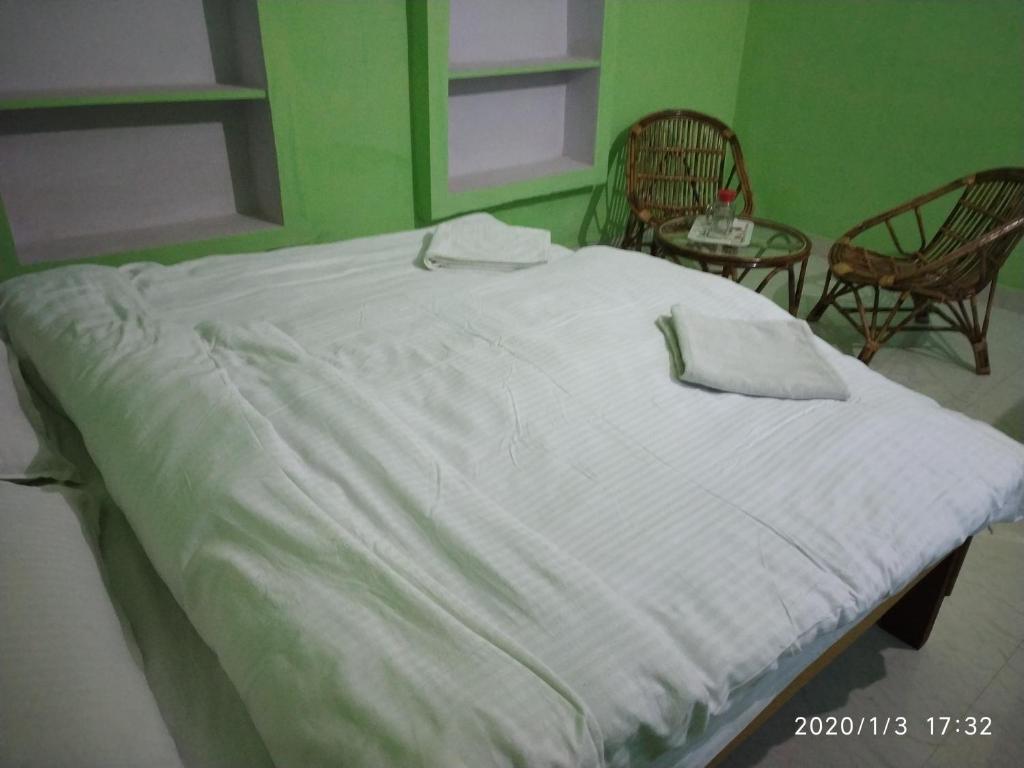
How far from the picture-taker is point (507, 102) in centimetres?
316

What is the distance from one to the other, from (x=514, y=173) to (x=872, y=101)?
1.74 m

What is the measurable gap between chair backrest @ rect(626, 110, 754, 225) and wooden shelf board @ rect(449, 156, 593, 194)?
0.30 metres

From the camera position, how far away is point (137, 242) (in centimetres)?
232

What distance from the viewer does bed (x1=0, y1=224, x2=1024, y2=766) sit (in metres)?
0.89

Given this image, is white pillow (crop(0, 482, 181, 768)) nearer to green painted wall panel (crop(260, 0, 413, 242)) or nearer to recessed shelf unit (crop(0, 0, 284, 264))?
recessed shelf unit (crop(0, 0, 284, 264))

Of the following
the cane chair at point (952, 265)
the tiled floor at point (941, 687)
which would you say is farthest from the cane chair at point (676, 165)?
the tiled floor at point (941, 687)

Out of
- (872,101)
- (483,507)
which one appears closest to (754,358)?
(483,507)

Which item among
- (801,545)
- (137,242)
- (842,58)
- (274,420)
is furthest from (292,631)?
(842,58)

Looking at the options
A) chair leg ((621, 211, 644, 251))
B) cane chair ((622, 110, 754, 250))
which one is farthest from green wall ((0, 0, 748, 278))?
chair leg ((621, 211, 644, 251))

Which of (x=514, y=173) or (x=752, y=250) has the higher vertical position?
(x=514, y=173)

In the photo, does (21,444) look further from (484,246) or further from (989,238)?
(989,238)

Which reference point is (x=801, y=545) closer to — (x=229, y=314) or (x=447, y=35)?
(x=229, y=314)

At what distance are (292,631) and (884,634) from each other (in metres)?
1.43
